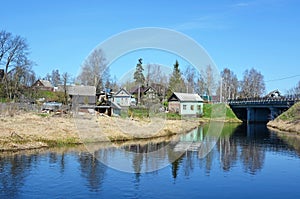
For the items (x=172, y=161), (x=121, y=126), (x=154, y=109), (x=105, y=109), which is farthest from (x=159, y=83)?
(x=172, y=161)

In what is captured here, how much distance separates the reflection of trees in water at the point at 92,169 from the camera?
20.2m

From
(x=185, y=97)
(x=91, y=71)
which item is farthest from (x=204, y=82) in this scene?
(x=91, y=71)

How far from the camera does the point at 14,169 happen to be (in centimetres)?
2217

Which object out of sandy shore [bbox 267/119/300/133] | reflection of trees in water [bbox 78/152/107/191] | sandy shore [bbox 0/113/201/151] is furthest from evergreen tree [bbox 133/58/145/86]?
reflection of trees in water [bbox 78/152/107/191]

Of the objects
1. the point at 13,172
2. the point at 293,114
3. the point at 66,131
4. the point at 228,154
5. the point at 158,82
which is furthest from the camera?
the point at 158,82

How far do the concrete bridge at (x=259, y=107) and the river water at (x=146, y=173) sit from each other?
42.8m

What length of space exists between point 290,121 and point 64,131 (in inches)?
1735

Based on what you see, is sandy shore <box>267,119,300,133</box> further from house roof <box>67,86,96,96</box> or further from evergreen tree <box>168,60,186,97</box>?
house roof <box>67,86,96,96</box>

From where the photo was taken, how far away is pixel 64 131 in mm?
35469

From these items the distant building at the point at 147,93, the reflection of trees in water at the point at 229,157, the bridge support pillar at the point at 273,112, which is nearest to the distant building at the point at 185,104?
A: the distant building at the point at 147,93

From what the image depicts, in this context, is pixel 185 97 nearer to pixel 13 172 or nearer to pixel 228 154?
pixel 228 154

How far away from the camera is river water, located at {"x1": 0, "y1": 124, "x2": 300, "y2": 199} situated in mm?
18625

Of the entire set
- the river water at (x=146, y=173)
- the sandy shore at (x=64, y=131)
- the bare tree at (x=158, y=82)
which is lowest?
the river water at (x=146, y=173)

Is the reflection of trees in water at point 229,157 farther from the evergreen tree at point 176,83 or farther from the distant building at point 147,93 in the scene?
the evergreen tree at point 176,83
